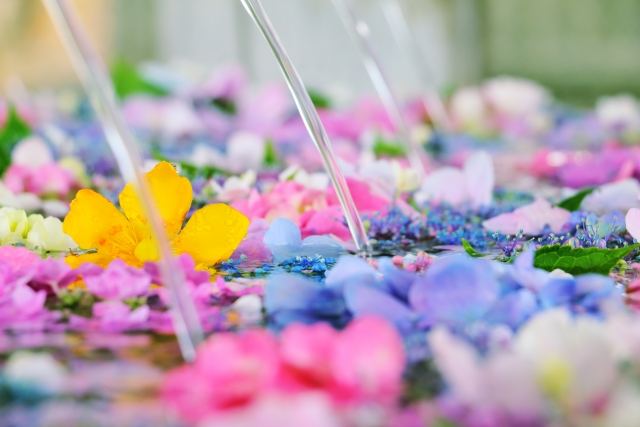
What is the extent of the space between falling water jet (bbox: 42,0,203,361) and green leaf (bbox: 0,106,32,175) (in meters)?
0.67

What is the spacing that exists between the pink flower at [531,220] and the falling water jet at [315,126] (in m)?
0.15

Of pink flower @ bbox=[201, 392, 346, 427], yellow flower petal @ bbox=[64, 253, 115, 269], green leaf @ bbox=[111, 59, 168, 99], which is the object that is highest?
green leaf @ bbox=[111, 59, 168, 99]

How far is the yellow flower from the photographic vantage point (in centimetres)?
65

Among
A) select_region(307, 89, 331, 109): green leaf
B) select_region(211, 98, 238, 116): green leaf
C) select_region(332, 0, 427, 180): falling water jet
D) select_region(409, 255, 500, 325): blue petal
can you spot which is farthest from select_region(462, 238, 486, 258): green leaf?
select_region(307, 89, 331, 109): green leaf

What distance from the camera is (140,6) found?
385 cm

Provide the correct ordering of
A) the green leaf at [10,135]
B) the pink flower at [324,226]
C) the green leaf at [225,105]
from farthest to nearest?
the green leaf at [225,105], the green leaf at [10,135], the pink flower at [324,226]

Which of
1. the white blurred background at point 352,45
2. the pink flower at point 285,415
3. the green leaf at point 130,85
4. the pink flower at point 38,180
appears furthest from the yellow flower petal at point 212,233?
the white blurred background at point 352,45

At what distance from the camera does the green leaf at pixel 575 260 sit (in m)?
0.61

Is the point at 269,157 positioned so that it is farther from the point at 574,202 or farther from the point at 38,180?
the point at 574,202

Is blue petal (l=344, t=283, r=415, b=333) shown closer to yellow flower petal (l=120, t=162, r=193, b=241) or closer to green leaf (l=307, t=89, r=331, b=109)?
yellow flower petal (l=120, t=162, r=193, b=241)

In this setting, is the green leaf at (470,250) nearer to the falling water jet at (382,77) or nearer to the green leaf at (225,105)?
the falling water jet at (382,77)

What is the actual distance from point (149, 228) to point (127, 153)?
0.18 m

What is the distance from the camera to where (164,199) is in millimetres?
653

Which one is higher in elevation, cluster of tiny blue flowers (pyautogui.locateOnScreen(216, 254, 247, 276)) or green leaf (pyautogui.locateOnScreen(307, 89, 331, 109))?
green leaf (pyautogui.locateOnScreen(307, 89, 331, 109))
